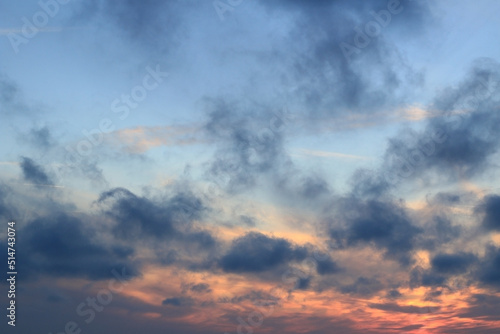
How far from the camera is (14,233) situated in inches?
3762

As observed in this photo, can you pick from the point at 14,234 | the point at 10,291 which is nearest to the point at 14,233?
the point at 14,234

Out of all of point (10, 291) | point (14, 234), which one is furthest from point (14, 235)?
point (10, 291)

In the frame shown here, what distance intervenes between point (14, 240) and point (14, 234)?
6.26 feet

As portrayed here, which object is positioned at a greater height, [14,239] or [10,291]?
[14,239]

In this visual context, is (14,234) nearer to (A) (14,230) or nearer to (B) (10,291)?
(A) (14,230)

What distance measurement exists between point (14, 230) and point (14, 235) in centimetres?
162

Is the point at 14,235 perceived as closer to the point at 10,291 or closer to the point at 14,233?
the point at 14,233

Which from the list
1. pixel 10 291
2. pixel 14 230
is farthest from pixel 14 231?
pixel 10 291

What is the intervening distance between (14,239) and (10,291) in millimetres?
15544

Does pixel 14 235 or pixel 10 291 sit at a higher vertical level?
pixel 14 235

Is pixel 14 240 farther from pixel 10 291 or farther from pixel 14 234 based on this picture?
pixel 10 291

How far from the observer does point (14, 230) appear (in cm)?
9531

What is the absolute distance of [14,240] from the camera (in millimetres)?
94938

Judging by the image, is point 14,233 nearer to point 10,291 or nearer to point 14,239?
point 14,239
